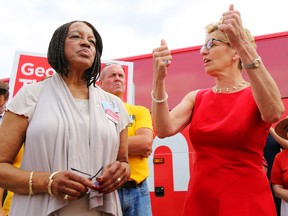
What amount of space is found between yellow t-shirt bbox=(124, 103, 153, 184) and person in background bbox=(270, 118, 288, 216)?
1.45m

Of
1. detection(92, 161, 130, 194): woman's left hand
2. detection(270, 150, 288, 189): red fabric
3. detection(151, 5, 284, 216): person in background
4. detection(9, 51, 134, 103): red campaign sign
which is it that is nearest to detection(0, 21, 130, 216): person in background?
detection(92, 161, 130, 194): woman's left hand

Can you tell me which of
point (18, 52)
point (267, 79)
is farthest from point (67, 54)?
point (18, 52)

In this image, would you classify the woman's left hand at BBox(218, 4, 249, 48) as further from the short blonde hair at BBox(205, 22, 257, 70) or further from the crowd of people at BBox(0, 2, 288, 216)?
the short blonde hair at BBox(205, 22, 257, 70)

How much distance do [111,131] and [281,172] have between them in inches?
92.2

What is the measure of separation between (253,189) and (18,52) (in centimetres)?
310

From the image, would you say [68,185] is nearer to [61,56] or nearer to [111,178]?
[111,178]

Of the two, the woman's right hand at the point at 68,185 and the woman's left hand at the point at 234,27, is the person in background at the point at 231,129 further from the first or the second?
the woman's right hand at the point at 68,185

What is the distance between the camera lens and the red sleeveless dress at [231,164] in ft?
5.24

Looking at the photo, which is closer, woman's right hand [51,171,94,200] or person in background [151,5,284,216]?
woman's right hand [51,171,94,200]

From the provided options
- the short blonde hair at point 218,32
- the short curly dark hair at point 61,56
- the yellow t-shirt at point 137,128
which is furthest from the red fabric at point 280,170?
the short curly dark hair at point 61,56

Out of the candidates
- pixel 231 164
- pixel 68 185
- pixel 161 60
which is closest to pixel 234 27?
pixel 161 60

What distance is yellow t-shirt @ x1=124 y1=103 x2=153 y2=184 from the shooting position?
2.59 metres

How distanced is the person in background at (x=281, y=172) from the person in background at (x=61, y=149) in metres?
2.11

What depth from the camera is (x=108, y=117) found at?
1777 millimetres
